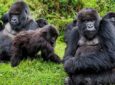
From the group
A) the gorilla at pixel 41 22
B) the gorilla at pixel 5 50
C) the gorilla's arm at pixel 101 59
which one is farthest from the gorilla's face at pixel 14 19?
the gorilla's arm at pixel 101 59

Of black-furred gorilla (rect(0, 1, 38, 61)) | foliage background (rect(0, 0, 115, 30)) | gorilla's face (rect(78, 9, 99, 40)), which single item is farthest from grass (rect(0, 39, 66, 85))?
foliage background (rect(0, 0, 115, 30))

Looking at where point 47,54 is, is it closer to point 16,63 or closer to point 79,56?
point 16,63

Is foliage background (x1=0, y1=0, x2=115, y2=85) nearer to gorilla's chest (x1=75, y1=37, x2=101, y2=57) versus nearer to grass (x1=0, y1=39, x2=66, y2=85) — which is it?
grass (x1=0, y1=39, x2=66, y2=85)

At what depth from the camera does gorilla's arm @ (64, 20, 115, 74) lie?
23.8 feet

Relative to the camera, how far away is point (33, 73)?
8.70 meters

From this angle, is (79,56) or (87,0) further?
(87,0)

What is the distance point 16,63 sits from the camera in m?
9.48

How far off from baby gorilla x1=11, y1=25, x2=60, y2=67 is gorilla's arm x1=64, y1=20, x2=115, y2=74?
198 cm

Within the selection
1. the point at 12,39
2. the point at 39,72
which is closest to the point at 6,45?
the point at 12,39

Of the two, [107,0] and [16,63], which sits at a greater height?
[16,63]

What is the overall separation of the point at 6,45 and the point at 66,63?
2889mm

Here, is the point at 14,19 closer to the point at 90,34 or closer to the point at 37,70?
the point at 37,70

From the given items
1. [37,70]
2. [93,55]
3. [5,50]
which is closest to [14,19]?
[5,50]

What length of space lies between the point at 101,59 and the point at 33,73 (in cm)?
190
